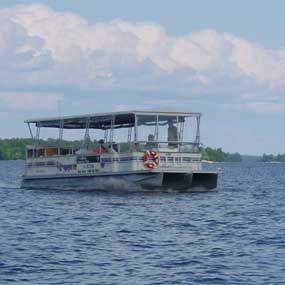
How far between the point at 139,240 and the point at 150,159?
17.1m

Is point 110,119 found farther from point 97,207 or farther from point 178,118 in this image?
point 97,207

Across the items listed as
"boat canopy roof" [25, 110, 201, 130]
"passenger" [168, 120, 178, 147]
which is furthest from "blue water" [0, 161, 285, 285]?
"boat canopy roof" [25, 110, 201, 130]

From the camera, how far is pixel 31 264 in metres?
26.0

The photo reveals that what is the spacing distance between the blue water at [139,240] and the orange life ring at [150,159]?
146cm

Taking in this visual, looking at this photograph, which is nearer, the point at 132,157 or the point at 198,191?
the point at 132,157

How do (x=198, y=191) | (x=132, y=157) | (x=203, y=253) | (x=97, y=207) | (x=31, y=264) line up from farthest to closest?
(x=198, y=191) → (x=132, y=157) → (x=97, y=207) → (x=203, y=253) → (x=31, y=264)

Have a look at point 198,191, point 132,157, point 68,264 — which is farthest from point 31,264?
point 198,191

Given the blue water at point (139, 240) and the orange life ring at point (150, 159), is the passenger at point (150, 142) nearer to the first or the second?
the orange life ring at point (150, 159)

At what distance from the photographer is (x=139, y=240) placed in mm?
31234

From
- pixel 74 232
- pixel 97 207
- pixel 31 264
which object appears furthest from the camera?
pixel 97 207

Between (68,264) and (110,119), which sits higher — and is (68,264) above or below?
below

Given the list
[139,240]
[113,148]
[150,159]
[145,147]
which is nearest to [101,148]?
[113,148]

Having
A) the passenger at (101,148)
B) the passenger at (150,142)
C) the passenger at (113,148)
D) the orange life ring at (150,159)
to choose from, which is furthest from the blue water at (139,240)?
the passenger at (150,142)

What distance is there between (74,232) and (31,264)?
7.32m
